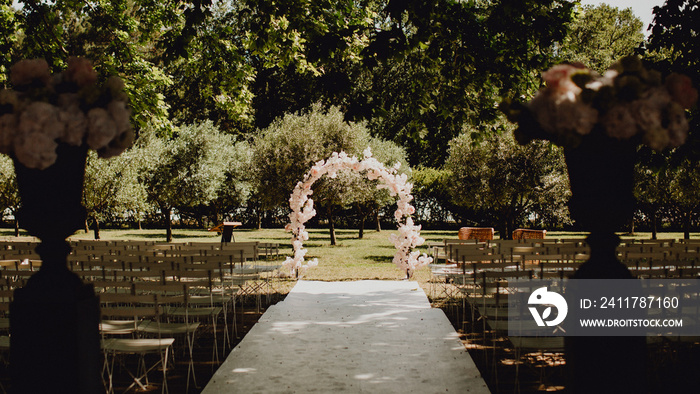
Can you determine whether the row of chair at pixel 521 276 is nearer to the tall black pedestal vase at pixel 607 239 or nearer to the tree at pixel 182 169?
the tall black pedestal vase at pixel 607 239

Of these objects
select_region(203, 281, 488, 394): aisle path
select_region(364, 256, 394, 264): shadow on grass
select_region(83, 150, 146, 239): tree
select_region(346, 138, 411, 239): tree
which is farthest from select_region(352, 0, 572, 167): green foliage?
select_region(83, 150, 146, 239): tree

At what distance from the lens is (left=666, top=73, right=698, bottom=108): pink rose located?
106 inches

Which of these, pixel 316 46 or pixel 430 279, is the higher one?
pixel 316 46

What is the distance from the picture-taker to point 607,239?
2.85 m

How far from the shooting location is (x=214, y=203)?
29.2 m

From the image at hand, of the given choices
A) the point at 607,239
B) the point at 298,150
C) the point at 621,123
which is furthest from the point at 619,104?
the point at 298,150

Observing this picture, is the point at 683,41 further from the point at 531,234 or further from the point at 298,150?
the point at 298,150

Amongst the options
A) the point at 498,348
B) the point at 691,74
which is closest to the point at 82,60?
the point at 498,348

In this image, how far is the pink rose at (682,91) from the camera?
2.68 meters

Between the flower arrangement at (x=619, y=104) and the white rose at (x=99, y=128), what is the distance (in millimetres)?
2424

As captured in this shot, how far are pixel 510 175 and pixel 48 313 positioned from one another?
46.1ft

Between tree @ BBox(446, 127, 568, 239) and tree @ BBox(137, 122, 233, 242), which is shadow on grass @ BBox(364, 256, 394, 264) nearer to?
tree @ BBox(446, 127, 568, 239)

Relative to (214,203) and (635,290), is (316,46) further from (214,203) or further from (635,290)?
(214,203)

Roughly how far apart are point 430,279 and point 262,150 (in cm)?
880
